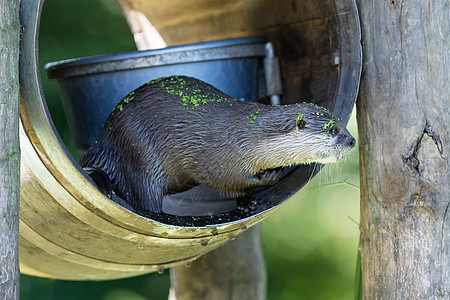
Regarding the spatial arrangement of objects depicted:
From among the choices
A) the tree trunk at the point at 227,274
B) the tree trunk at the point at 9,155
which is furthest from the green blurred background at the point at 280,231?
the tree trunk at the point at 9,155

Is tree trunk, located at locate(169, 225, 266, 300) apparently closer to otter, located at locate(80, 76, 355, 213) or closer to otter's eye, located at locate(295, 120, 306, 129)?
otter, located at locate(80, 76, 355, 213)

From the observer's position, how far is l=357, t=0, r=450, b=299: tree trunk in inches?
76.2

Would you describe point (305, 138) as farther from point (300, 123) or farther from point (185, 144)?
point (185, 144)

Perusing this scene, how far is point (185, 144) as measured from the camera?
2.28 m

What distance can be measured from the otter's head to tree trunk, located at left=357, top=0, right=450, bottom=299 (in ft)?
0.44

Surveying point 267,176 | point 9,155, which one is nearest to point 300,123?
point 267,176

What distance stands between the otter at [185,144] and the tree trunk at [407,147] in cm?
27

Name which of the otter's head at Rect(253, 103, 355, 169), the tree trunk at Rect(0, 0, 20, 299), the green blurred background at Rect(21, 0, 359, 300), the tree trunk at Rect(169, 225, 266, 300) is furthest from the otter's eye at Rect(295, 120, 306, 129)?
the green blurred background at Rect(21, 0, 359, 300)

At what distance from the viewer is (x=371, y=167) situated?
215cm

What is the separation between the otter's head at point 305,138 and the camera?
2.10m

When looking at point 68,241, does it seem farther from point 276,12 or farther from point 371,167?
point 276,12

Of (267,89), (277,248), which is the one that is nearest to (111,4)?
(277,248)

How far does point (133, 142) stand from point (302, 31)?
1.00 metres

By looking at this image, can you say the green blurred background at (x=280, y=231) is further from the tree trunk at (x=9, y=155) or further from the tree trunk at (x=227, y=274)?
the tree trunk at (x=9, y=155)
